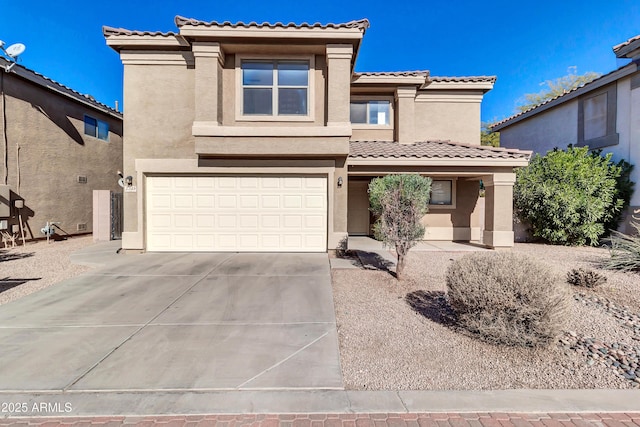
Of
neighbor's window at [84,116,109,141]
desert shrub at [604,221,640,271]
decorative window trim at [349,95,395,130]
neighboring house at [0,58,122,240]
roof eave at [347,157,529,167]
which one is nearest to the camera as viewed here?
desert shrub at [604,221,640,271]

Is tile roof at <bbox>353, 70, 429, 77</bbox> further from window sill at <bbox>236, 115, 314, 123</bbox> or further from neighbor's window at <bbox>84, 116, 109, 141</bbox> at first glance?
neighbor's window at <bbox>84, 116, 109, 141</bbox>

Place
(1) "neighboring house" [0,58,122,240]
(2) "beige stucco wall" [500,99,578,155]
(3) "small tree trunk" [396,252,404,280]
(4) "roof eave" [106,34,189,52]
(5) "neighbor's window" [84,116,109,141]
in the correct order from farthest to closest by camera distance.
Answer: (2) "beige stucco wall" [500,99,578,155]
(5) "neighbor's window" [84,116,109,141]
(1) "neighboring house" [0,58,122,240]
(4) "roof eave" [106,34,189,52]
(3) "small tree trunk" [396,252,404,280]

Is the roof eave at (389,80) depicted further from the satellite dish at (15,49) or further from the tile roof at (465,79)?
the satellite dish at (15,49)

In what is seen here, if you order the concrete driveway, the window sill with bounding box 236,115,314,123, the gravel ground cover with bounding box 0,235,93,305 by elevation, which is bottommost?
the concrete driveway

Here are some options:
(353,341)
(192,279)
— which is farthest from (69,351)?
(353,341)

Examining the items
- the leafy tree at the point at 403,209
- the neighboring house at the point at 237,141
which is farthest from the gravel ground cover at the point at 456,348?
the neighboring house at the point at 237,141

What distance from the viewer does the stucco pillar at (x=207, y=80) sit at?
342 inches

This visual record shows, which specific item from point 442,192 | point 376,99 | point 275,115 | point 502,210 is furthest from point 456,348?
point 376,99

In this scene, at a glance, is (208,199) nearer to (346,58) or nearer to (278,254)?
(278,254)

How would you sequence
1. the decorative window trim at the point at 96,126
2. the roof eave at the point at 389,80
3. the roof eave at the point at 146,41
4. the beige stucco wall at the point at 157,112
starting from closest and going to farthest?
the roof eave at the point at 146,41
the beige stucco wall at the point at 157,112
the roof eave at the point at 389,80
the decorative window trim at the point at 96,126

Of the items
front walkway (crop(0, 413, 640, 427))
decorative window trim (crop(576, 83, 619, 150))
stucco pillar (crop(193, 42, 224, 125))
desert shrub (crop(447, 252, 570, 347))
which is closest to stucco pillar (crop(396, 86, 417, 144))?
stucco pillar (crop(193, 42, 224, 125))

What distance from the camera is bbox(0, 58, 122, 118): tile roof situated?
1066 centimetres

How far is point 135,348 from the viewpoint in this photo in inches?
155

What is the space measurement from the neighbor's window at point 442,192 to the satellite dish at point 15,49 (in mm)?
15788
